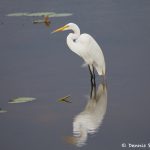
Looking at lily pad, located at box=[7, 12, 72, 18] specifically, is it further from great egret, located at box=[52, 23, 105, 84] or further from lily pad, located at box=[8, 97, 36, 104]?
lily pad, located at box=[8, 97, 36, 104]

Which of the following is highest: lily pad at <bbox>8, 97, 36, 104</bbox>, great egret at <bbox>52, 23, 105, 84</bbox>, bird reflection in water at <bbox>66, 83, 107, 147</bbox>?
great egret at <bbox>52, 23, 105, 84</bbox>

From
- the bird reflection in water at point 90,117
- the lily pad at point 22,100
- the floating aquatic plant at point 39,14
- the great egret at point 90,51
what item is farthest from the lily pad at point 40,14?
the lily pad at point 22,100

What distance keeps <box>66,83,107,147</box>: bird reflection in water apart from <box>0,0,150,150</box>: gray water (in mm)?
46

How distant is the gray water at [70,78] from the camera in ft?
28.2

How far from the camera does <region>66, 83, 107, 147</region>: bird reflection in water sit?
849cm

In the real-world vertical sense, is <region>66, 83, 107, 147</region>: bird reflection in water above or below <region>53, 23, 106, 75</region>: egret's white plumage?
below

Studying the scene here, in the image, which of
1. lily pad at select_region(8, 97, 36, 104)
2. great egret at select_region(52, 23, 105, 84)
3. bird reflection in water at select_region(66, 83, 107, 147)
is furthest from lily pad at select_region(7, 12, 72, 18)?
lily pad at select_region(8, 97, 36, 104)

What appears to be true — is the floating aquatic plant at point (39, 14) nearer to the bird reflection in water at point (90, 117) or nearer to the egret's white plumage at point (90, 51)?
the egret's white plumage at point (90, 51)

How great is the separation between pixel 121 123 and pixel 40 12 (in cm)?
721

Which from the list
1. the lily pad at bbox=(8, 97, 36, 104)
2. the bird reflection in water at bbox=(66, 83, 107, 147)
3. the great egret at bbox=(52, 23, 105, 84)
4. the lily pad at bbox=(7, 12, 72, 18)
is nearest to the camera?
the bird reflection in water at bbox=(66, 83, 107, 147)

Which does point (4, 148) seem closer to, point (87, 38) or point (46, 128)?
point (46, 128)

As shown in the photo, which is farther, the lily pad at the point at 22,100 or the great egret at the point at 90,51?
the great egret at the point at 90,51

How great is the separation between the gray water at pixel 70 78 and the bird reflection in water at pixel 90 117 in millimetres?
46

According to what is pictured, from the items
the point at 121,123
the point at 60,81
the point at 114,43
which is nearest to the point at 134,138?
the point at 121,123
